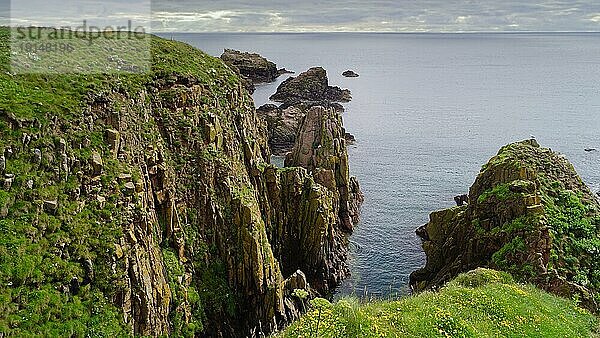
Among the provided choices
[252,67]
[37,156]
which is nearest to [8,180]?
[37,156]

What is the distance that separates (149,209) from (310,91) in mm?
122827

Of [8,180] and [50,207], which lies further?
[50,207]

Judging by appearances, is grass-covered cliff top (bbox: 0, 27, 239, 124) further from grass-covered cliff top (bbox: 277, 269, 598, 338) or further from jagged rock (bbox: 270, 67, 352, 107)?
jagged rock (bbox: 270, 67, 352, 107)

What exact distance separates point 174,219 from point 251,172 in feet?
40.5

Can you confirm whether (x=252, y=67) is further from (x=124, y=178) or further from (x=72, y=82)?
(x=124, y=178)

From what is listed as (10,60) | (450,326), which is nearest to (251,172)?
→ (10,60)

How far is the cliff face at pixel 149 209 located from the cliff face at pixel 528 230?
41.8 ft

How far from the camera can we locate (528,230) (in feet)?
124

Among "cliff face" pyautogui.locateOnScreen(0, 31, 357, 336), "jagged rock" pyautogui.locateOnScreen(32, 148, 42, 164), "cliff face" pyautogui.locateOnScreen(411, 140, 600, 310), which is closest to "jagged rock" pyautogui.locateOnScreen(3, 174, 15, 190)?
"cliff face" pyautogui.locateOnScreen(0, 31, 357, 336)

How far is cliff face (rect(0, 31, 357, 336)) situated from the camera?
2305 cm

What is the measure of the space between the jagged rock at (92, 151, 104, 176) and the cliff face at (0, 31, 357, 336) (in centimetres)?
8

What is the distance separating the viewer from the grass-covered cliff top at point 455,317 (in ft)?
64.8

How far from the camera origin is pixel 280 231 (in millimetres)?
46750

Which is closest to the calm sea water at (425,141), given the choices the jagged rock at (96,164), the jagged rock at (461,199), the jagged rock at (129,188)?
the jagged rock at (461,199)
